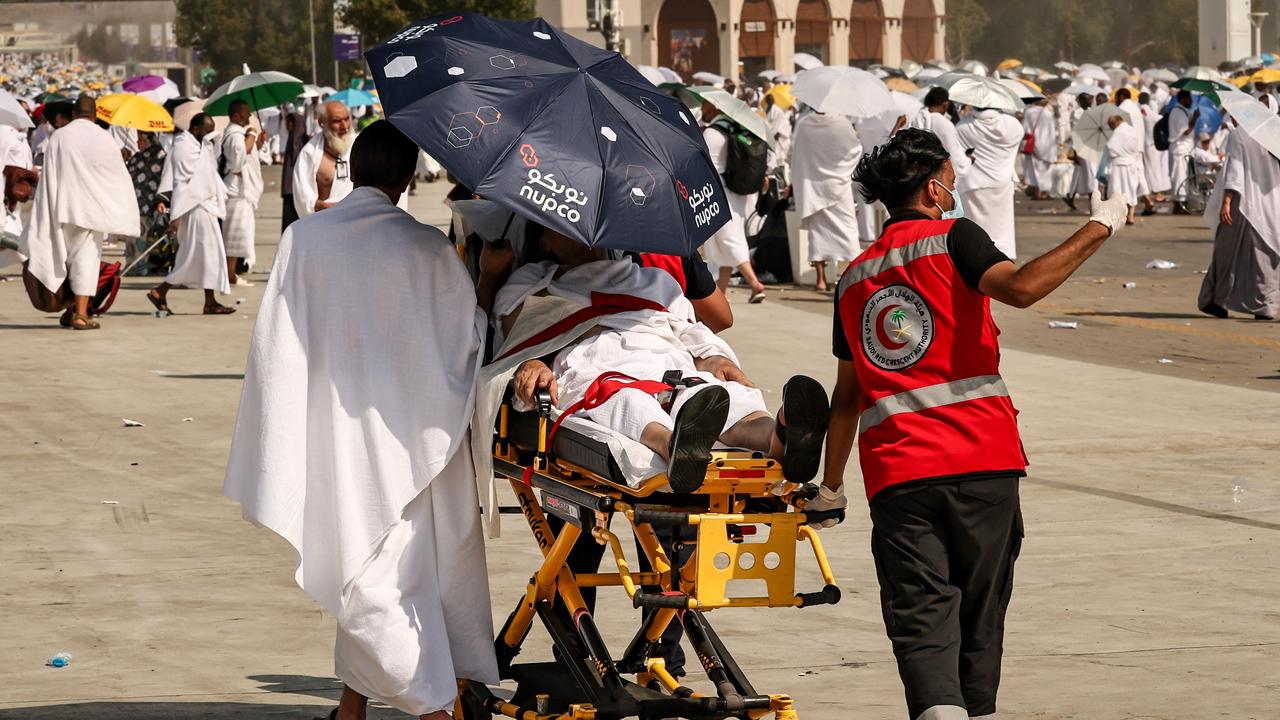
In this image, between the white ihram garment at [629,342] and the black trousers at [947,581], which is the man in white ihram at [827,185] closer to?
the white ihram garment at [629,342]

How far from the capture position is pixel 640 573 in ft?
15.4

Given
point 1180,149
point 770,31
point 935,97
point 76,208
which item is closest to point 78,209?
point 76,208

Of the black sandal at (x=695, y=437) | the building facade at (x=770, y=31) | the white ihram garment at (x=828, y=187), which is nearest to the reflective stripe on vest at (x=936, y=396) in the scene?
the black sandal at (x=695, y=437)

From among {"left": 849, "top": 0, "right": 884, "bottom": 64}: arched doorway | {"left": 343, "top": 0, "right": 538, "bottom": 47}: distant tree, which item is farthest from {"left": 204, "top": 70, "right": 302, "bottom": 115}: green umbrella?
{"left": 849, "top": 0, "right": 884, "bottom": 64}: arched doorway

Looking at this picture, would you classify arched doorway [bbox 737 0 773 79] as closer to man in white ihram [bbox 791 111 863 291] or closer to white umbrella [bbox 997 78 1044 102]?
white umbrella [bbox 997 78 1044 102]

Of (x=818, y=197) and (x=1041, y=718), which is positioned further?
(x=818, y=197)

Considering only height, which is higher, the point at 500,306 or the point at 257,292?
the point at 500,306

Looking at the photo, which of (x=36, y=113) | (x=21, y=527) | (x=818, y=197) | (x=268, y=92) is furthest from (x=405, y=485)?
(x=36, y=113)

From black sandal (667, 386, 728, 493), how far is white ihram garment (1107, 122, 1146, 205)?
21843 millimetres

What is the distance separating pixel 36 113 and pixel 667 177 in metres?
22.2

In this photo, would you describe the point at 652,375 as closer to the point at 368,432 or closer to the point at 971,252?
Answer: the point at 368,432

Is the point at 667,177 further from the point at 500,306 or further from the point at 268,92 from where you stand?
the point at 268,92

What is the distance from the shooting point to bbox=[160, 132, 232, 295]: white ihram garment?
1595 centimetres

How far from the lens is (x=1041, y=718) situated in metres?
5.35
